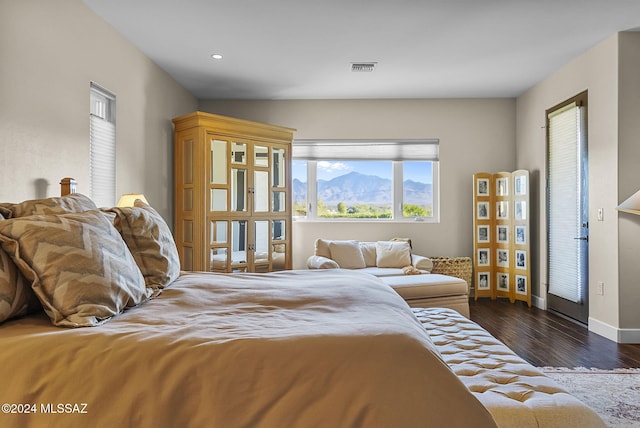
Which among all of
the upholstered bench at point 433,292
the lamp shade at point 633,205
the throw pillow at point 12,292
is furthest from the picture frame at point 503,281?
the throw pillow at point 12,292

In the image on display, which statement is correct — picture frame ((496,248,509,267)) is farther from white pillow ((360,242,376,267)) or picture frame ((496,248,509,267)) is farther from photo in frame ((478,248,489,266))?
white pillow ((360,242,376,267))

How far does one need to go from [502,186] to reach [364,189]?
71.6 inches

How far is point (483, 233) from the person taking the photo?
5555mm

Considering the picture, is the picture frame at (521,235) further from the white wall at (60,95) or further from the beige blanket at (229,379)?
the beige blanket at (229,379)

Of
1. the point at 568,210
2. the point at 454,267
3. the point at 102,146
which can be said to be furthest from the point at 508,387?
the point at 454,267

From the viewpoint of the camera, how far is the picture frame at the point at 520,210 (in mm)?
5109

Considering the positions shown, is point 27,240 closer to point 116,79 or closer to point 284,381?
point 284,381

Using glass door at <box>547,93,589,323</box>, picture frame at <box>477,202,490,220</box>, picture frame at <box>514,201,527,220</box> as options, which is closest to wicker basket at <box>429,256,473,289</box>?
picture frame at <box>477,202,490,220</box>

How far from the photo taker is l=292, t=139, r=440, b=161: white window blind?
582cm

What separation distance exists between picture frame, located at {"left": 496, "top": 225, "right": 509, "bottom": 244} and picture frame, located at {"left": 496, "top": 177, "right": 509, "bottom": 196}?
0.43m

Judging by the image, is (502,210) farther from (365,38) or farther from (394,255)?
(365,38)

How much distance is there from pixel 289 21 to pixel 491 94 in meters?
Answer: 3.34

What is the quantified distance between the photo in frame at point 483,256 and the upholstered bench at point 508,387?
11.8ft

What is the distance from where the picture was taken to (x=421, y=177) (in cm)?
593
